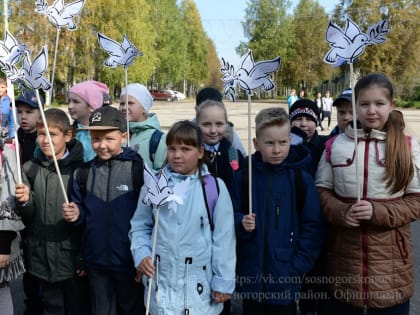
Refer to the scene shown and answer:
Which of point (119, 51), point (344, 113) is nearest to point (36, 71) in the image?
point (119, 51)

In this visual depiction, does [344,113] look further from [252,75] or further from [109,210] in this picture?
[109,210]

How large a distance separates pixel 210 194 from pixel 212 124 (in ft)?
3.01

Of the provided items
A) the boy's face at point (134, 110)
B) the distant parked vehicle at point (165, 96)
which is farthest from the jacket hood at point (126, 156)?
the distant parked vehicle at point (165, 96)

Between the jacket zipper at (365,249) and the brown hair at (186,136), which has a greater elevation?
the brown hair at (186,136)

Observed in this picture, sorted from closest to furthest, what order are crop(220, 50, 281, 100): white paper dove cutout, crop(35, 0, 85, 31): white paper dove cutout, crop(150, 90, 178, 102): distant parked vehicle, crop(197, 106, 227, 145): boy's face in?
crop(220, 50, 281, 100): white paper dove cutout → crop(35, 0, 85, 31): white paper dove cutout → crop(197, 106, 227, 145): boy's face → crop(150, 90, 178, 102): distant parked vehicle

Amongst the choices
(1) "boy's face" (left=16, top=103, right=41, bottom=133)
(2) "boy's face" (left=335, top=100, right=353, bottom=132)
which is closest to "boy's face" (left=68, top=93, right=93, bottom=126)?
(1) "boy's face" (left=16, top=103, right=41, bottom=133)

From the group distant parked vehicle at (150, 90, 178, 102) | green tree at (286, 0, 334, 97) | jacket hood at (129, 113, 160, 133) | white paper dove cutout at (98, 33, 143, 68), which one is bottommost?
jacket hood at (129, 113, 160, 133)

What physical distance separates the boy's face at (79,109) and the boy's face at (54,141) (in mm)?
811

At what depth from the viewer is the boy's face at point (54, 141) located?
2938mm

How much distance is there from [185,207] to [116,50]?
166cm

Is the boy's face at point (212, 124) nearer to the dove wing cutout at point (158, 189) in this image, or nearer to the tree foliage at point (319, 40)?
the dove wing cutout at point (158, 189)

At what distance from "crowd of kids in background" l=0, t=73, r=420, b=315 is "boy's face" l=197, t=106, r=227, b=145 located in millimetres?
610

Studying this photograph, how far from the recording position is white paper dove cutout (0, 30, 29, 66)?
2.76 meters

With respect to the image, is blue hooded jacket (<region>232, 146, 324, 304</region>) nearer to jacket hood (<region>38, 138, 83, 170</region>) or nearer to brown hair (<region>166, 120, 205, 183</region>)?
brown hair (<region>166, 120, 205, 183</region>)
